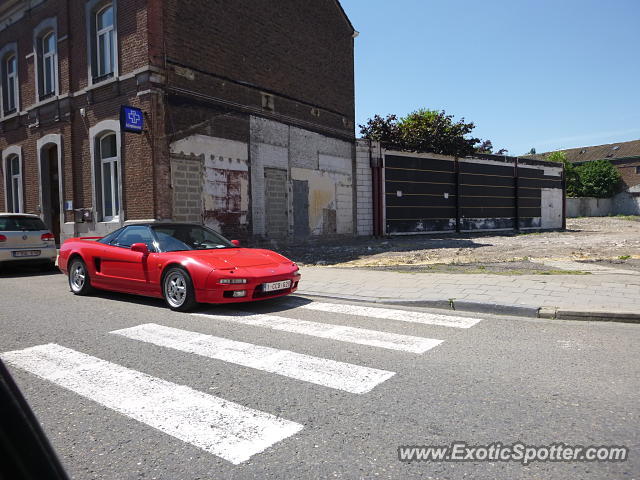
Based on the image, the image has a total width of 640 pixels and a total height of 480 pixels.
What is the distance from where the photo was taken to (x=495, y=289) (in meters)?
7.77

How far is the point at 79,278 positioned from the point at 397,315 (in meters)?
5.69

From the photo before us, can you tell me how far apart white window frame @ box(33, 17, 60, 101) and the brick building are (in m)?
0.04

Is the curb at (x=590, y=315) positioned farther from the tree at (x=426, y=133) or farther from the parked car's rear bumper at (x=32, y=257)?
the tree at (x=426, y=133)

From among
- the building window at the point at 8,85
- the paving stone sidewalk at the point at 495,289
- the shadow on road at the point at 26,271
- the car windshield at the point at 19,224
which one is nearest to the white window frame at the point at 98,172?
the shadow on road at the point at 26,271

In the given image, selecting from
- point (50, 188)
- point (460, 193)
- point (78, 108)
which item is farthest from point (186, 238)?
point (460, 193)

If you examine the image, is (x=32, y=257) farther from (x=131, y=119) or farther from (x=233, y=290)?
(x=233, y=290)

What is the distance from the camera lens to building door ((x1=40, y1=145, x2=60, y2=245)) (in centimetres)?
1841

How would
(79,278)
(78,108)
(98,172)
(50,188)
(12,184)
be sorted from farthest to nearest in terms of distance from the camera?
1. (12,184)
2. (50,188)
3. (78,108)
4. (98,172)
5. (79,278)

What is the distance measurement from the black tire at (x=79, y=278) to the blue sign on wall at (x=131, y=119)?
20.2ft

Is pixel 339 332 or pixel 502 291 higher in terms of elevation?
pixel 502 291

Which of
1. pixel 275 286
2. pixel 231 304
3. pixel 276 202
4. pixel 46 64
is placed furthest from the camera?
pixel 46 64

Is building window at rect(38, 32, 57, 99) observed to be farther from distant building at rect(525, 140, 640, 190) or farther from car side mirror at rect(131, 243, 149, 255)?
distant building at rect(525, 140, 640, 190)

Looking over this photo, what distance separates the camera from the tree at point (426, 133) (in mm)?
24656

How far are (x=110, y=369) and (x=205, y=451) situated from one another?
75.0 inches
